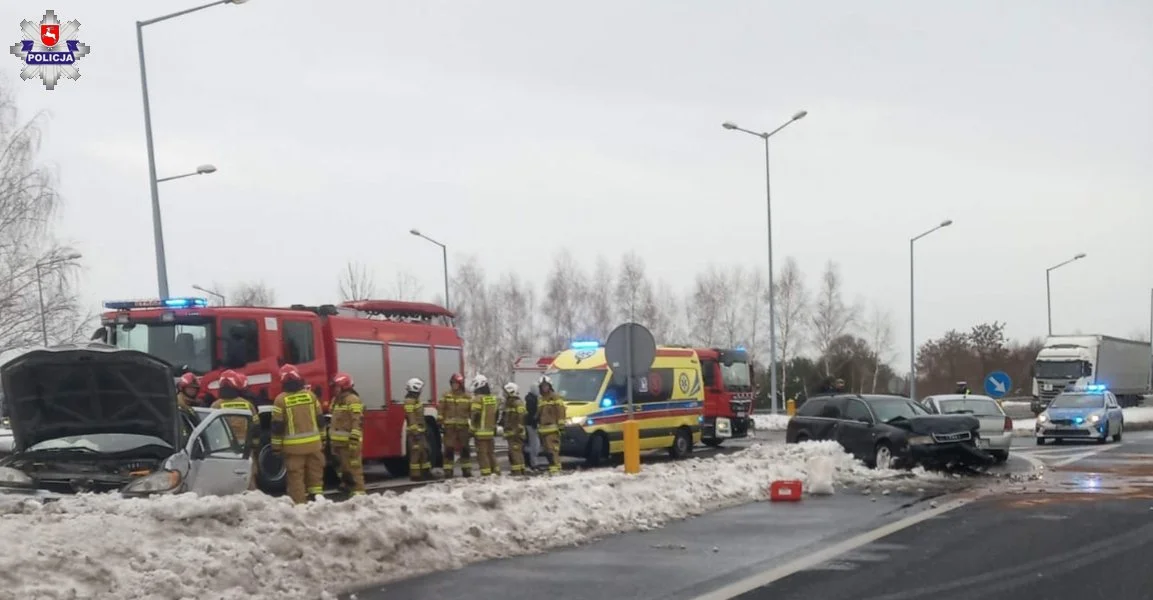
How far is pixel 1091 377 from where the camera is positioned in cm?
5469

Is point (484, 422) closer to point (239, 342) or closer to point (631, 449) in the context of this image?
point (631, 449)

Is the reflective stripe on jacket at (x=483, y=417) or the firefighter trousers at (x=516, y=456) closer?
the reflective stripe on jacket at (x=483, y=417)

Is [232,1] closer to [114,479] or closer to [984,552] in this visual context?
[114,479]

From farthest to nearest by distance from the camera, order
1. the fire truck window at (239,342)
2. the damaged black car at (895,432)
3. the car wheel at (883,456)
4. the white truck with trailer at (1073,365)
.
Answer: the white truck with trailer at (1073,365) < the car wheel at (883,456) < the damaged black car at (895,432) < the fire truck window at (239,342)

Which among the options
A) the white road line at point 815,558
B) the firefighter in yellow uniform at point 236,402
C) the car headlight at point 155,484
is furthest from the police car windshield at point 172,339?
the white road line at point 815,558

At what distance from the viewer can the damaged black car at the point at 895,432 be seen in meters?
20.8

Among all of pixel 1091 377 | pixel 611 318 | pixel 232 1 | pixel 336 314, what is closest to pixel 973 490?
pixel 336 314

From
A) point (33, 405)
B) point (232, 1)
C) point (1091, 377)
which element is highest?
point (232, 1)

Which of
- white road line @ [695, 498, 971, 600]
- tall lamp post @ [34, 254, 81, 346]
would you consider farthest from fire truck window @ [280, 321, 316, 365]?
tall lamp post @ [34, 254, 81, 346]

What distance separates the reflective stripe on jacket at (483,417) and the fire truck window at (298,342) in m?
2.79

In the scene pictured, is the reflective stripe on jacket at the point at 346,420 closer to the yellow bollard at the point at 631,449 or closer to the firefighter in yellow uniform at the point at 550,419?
the yellow bollard at the point at 631,449

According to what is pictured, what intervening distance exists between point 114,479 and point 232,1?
14323 millimetres

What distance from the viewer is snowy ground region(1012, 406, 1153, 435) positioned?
40312mm

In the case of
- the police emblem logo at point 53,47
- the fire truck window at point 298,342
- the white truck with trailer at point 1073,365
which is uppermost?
the police emblem logo at point 53,47
